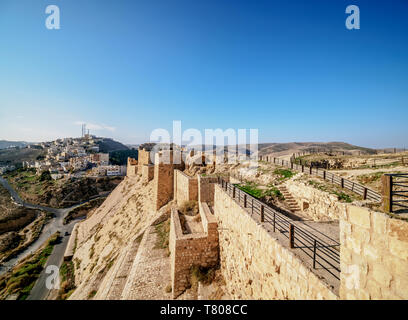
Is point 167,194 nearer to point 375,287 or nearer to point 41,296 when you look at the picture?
point 375,287

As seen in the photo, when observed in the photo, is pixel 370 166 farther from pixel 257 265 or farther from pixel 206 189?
pixel 257 265

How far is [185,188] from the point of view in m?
11.9

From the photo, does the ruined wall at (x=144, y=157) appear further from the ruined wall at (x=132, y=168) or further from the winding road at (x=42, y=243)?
the winding road at (x=42, y=243)

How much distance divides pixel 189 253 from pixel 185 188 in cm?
486

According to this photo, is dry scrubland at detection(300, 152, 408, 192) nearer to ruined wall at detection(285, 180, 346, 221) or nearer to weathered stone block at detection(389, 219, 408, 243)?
ruined wall at detection(285, 180, 346, 221)

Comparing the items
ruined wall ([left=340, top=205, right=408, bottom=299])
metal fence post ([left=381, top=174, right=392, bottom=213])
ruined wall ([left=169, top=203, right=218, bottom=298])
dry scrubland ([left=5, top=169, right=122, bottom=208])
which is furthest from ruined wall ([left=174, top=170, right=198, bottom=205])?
dry scrubland ([left=5, top=169, right=122, bottom=208])

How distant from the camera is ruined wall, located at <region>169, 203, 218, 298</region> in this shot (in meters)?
7.26

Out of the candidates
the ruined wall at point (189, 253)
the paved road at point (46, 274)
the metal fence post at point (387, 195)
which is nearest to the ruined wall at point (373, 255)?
the metal fence post at point (387, 195)

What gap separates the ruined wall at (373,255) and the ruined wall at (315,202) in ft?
21.3

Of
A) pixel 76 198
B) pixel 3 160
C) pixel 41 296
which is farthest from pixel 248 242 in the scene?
pixel 3 160

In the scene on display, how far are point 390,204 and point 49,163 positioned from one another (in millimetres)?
86258

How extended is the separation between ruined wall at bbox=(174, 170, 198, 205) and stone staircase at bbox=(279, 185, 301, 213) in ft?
17.3

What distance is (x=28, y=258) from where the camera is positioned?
2533cm

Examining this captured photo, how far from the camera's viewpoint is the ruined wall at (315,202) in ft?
26.2
